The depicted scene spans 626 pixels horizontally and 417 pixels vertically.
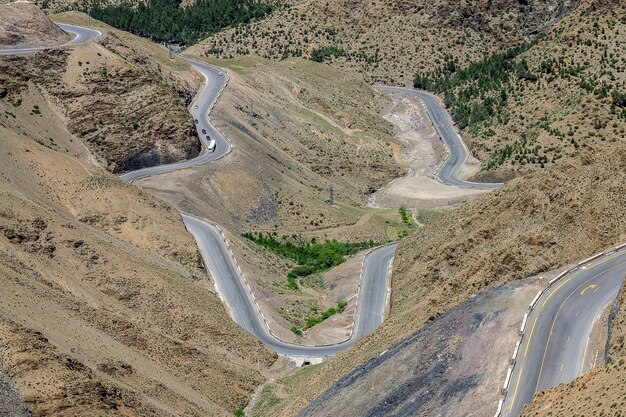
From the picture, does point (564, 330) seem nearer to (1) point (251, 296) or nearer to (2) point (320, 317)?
(2) point (320, 317)

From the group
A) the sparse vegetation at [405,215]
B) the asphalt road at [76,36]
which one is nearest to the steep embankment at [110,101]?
the asphalt road at [76,36]

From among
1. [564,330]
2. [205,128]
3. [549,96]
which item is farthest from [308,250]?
[564,330]

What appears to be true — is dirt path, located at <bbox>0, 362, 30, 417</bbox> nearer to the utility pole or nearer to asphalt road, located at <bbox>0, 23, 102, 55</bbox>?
asphalt road, located at <bbox>0, 23, 102, 55</bbox>

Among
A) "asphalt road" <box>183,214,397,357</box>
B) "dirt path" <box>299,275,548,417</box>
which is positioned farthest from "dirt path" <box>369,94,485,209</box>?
"dirt path" <box>299,275,548,417</box>

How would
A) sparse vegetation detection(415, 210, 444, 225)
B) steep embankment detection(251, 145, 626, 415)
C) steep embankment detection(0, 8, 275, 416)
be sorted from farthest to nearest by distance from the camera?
1. sparse vegetation detection(415, 210, 444, 225)
2. steep embankment detection(251, 145, 626, 415)
3. steep embankment detection(0, 8, 275, 416)

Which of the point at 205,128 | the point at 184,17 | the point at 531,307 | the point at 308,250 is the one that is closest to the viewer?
the point at 531,307

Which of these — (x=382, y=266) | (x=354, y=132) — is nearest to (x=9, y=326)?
(x=382, y=266)

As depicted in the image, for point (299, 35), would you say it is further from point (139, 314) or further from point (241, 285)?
point (139, 314)
